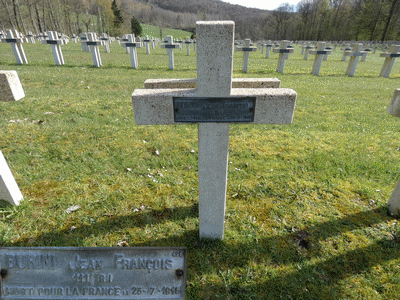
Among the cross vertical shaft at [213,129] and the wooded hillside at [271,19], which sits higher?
the wooded hillside at [271,19]

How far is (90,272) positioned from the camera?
5.22 feet

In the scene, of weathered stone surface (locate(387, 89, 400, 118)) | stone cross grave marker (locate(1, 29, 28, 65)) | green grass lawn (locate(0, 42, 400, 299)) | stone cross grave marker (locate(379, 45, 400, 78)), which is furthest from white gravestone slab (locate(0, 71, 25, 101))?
stone cross grave marker (locate(379, 45, 400, 78))

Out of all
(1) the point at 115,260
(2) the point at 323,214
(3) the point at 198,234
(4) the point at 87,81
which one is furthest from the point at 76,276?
(4) the point at 87,81

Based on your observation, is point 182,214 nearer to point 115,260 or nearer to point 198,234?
point 198,234

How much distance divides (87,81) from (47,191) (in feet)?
23.4

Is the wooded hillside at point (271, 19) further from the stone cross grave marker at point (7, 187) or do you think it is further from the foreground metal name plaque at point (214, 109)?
the foreground metal name plaque at point (214, 109)

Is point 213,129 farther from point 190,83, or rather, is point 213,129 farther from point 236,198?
point 236,198

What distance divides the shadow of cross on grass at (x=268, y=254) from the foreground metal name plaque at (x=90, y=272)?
553 millimetres

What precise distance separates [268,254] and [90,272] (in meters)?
1.68

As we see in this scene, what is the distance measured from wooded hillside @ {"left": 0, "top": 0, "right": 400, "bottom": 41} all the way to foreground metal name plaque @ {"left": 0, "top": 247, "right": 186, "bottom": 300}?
99.2 feet

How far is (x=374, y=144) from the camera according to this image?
4625 mm

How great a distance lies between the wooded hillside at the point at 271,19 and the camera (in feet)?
114

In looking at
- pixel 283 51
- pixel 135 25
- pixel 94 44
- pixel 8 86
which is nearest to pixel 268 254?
pixel 8 86

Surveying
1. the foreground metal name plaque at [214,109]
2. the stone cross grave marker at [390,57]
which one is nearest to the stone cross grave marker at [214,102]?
→ the foreground metal name plaque at [214,109]
